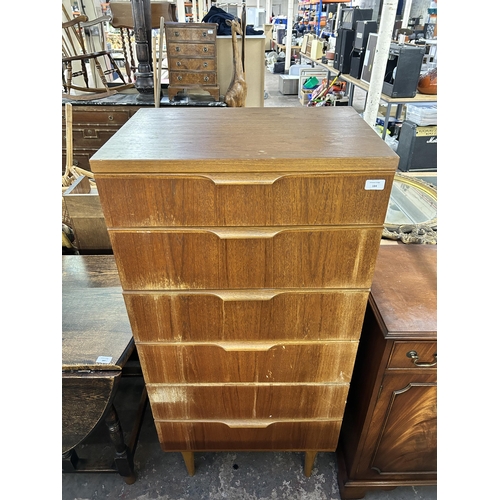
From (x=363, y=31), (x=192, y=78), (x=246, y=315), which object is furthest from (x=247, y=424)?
(x=363, y=31)

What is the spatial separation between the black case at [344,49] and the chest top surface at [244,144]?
3842 millimetres

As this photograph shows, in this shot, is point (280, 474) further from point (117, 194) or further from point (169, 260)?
point (117, 194)

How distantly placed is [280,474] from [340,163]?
1.33 metres

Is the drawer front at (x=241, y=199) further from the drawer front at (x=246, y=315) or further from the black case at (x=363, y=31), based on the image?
the black case at (x=363, y=31)

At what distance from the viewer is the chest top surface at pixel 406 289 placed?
40.0 inches

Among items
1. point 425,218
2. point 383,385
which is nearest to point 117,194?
point 383,385

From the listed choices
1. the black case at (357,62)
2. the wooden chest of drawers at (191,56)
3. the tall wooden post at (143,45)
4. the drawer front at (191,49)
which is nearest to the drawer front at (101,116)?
the tall wooden post at (143,45)

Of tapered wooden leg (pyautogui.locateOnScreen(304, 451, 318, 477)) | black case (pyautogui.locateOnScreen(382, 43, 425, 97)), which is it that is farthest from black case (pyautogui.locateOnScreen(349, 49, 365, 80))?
tapered wooden leg (pyautogui.locateOnScreen(304, 451, 318, 477))

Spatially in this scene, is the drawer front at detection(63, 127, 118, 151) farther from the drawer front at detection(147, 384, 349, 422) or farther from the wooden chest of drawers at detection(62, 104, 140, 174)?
the drawer front at detection(147, 384, 349, 422)

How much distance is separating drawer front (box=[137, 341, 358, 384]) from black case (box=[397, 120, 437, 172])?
2.52 m

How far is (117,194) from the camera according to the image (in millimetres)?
792

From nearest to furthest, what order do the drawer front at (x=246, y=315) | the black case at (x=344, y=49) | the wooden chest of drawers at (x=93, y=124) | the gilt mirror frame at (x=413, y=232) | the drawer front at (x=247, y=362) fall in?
the drawer front at (x=246, y=315)
the drawer front at (x=247, y=362)
the gilt mirror frame at (x=413, y=232)
the wooden chest of drawers at (x=93, y=124)
the black case at (x=344, y=49)

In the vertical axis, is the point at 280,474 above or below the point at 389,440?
below

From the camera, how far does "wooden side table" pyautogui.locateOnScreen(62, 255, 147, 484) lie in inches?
43.3
